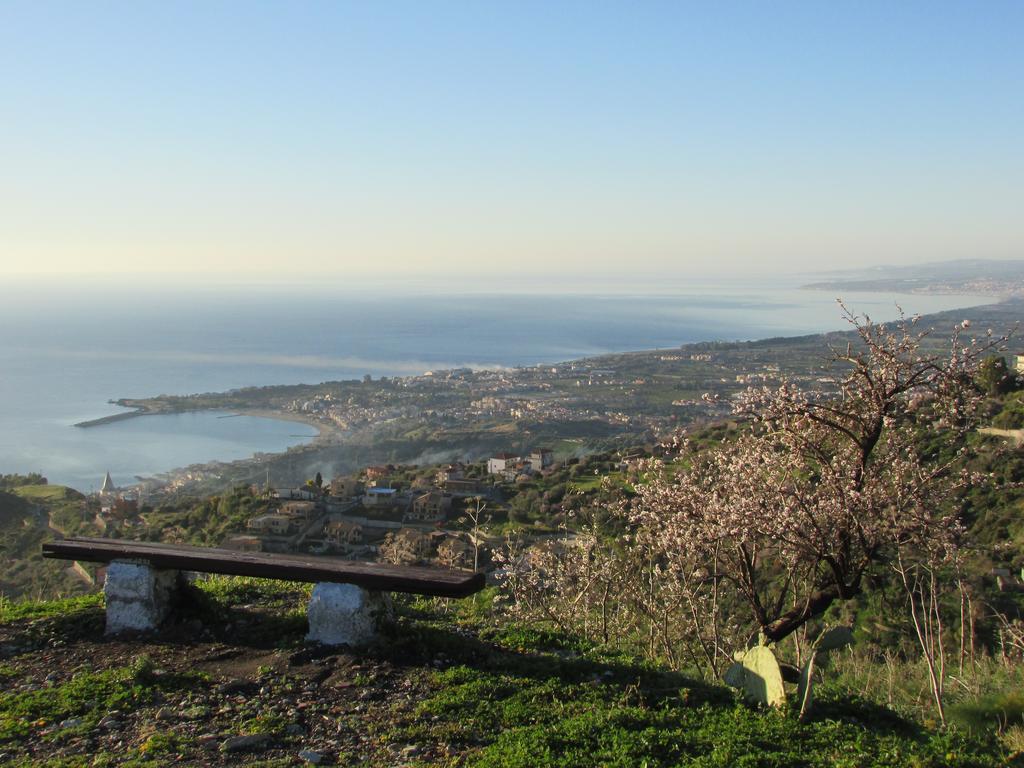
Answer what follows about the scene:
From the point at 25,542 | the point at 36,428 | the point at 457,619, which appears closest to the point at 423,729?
the point at 457,619

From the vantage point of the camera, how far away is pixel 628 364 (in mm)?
67000

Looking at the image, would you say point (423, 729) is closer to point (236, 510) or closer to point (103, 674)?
point (103, 674)

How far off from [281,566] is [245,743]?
1678mm

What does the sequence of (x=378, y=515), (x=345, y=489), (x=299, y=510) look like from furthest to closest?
(x=345, y=489)
(x=299, y=510)
(x=378, y=515)

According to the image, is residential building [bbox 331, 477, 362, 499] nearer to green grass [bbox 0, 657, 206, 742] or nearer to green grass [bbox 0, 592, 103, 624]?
green grass [bbox 0, 592, 103, 624]

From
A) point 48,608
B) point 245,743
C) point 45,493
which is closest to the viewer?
point 245,743

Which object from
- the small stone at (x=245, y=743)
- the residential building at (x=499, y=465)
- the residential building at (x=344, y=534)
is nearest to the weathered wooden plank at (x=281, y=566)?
the small stone at (x=245, y=743)

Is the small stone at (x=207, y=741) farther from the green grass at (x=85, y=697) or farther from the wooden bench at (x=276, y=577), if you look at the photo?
the wooden bench at (x=276, y=577)

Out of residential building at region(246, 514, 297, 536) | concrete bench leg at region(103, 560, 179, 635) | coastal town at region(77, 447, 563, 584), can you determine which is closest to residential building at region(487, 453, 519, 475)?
coastal town at region(77, 447, 563, 584)

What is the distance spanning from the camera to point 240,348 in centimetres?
10644

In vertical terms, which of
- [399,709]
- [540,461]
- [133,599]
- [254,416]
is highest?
[133,599]

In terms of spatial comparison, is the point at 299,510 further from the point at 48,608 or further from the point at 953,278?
the point at 953,278

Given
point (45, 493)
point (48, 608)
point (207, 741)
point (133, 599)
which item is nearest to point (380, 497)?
point (45, 493)

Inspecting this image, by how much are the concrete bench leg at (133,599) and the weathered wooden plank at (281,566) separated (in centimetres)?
11
